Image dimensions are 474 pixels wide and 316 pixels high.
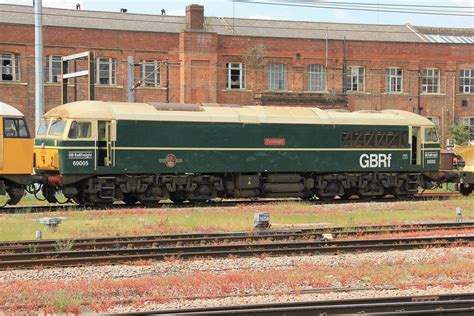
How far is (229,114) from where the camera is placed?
28594 millimetres

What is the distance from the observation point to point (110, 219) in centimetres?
2230

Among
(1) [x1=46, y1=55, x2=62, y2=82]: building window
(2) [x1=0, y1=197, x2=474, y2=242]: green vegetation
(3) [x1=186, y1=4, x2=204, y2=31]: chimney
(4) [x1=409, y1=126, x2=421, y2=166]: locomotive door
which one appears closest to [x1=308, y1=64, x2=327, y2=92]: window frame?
(3) [x1=186, y1=4, x2=204, y2=31]: chimney

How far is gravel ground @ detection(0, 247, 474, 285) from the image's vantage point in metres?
13.7

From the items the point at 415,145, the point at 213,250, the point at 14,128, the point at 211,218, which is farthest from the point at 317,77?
the point at 213,250

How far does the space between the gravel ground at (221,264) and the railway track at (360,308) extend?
12.3ft

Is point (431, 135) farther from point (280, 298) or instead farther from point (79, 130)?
point (280, 298)

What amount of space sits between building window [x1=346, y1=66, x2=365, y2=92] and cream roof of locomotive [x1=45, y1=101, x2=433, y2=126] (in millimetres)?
22698

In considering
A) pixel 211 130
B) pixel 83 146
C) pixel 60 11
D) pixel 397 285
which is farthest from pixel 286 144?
pixel 60 11

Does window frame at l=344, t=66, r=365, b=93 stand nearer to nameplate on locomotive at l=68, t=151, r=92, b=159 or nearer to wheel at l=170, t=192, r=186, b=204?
wheel at l=170, t=192, r=186, b=204

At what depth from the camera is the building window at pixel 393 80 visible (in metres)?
55.5

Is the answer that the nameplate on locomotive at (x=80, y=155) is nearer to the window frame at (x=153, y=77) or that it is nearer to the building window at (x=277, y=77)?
the window frame at (x=153, y=77)

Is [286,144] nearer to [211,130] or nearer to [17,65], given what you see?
[211,130]

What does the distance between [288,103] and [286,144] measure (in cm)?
2368

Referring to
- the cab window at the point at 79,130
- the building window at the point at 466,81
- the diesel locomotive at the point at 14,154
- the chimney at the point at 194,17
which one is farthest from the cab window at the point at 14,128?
the building window at the point at 466,81
